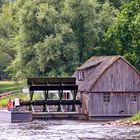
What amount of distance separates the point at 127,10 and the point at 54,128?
98.8 feet

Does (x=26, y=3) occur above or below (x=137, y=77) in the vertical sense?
above

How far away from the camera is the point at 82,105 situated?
78625 mm

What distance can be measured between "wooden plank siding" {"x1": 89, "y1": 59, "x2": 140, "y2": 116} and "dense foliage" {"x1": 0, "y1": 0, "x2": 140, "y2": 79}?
Answer: 955 centimetres

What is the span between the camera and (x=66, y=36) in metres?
87.9

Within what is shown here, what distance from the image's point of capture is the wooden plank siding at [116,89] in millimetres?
75250

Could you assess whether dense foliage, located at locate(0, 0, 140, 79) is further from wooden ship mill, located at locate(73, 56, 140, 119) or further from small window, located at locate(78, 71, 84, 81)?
wooden ship mill, located at locate(73, 56, 140, 119)

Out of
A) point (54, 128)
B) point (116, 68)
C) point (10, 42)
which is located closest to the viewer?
point (54, 128)

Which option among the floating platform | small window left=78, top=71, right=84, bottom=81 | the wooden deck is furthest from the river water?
small window left=78, top=71, right=84, bottom=81

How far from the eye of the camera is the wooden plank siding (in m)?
75.2

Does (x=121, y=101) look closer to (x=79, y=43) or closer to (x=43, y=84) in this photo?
(x=43, y=84)

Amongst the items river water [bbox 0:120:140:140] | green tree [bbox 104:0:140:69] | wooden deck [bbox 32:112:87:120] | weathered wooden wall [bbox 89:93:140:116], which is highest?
green tree [bbox 104:0:140:69]

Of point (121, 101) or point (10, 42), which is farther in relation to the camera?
point (10, 42)

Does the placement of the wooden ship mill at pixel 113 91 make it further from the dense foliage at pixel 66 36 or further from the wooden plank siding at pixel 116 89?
the dense foliage at pixel 66 36

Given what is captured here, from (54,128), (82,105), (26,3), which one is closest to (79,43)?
(26,3)
